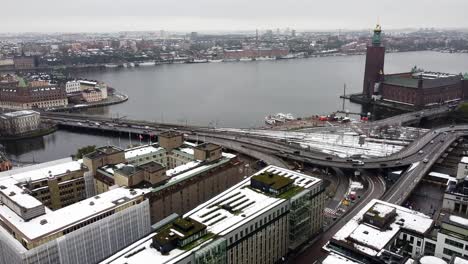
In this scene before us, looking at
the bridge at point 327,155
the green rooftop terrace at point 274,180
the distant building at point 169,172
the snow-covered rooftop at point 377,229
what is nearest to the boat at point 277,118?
the bridge at point 327,155

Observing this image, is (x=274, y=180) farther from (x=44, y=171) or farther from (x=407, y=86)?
(x=407, y=86)

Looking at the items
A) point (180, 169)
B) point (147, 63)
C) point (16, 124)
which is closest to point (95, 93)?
point (16, 124)

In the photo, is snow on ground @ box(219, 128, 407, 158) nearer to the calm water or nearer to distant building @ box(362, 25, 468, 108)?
the calm water

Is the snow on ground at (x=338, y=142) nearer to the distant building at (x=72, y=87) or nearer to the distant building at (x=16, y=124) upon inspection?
the distant building at (x=16, y=124)

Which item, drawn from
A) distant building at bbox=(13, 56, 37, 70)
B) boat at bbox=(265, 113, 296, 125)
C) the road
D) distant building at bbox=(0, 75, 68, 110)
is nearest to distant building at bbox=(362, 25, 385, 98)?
boat at bbox=(265, 113, 296, 125)

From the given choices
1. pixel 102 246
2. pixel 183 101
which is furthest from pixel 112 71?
pixel 102 246

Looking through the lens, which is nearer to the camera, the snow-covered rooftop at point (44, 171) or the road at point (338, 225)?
the road at point (338, 225)
